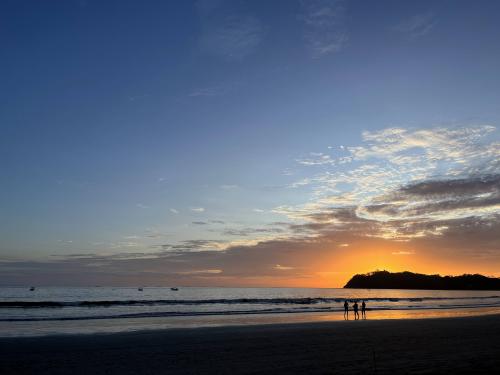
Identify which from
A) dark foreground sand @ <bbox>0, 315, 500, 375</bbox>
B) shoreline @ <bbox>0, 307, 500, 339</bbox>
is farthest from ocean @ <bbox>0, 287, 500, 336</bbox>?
dark foreground sand @ <bbox>0, 315, 500, 375</bbox>

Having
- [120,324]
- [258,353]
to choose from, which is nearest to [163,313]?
[120,324]

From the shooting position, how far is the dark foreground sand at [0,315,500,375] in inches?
554

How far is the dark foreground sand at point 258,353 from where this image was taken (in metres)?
14.1

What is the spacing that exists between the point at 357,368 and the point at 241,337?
11430mm

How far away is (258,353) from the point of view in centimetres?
1778

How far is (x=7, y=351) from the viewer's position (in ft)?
62.4

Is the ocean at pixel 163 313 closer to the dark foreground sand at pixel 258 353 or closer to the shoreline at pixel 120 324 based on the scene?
the shoreline at pixel 120 324

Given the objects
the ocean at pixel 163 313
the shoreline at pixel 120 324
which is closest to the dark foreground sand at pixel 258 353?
the shoreline at pixel 120 324

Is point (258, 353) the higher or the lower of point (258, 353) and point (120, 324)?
the higher

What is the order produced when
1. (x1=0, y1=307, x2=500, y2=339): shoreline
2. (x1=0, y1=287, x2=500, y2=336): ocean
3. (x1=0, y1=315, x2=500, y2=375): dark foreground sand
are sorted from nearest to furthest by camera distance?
(x1=0, y1=315, x2=500, y2=375): dark foreground sand, (x1=0, y1=307, x2=500, y2=339): shoreline, (x1=0, y1=287, x2=500, y2=336): ocean

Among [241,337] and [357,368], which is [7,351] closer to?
[241,337]

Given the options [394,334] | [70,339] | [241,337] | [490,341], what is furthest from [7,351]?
[490,341]

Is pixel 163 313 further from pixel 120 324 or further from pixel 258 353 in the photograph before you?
pixel 258 353

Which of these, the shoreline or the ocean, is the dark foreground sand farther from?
the ocean
